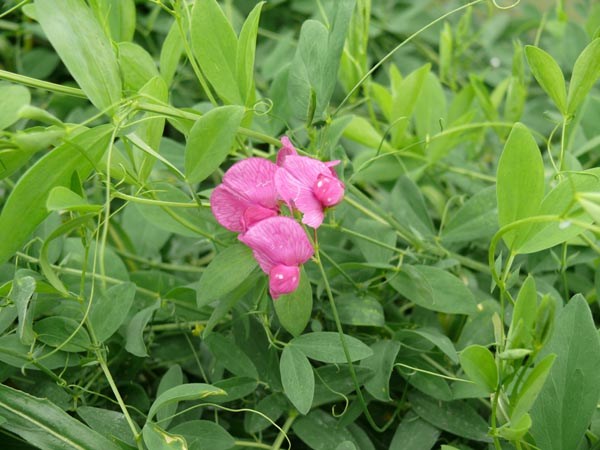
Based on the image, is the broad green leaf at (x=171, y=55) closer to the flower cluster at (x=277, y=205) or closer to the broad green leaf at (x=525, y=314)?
the flower cluster at (x=277, y=205)

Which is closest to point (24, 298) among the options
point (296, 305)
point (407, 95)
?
point (296, 305)

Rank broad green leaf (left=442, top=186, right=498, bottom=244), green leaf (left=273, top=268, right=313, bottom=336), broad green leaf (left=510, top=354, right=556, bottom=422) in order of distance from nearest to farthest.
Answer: broad green leaf (left=510, top=354, right=556, bottom=422)
green leaf (left=273, top=268, right=313, bottom=336)
broad green leaf (left=442, top=186, right=498, bottom=244)

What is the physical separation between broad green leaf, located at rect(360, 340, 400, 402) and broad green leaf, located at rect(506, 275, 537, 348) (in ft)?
0.42

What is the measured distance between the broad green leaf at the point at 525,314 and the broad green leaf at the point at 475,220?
0.21m

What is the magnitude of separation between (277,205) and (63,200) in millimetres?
132

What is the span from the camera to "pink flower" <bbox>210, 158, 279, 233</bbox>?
0.51m

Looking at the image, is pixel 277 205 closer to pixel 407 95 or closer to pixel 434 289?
pixel 434 289

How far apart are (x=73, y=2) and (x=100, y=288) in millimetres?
234

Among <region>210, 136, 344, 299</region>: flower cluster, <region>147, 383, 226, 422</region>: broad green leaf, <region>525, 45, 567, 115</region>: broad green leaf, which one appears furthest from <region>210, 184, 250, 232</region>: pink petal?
<region>525, 45, 567, 115</region>: broad green leaf

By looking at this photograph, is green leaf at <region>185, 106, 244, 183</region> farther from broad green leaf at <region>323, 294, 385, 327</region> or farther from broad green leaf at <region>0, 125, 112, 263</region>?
broad green leaf at <region>323, 294, 385, 327</region>

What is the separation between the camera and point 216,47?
21.7 inches

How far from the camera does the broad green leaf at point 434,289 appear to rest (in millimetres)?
592

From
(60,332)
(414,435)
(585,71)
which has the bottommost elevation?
(414,435)

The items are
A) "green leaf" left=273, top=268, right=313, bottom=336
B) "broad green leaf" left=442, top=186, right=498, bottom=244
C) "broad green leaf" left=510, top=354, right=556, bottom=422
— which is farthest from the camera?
"broad green leaf" left=442, top=186, right=498, bottom=244
